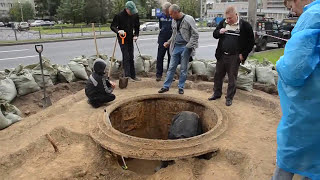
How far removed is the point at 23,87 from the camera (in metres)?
5.36

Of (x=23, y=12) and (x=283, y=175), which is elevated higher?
(x=23, y=12)

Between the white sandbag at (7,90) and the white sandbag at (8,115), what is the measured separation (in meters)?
0.36

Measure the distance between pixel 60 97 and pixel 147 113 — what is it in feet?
6.00

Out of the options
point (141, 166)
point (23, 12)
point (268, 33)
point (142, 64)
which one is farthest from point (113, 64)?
point (23, 12)

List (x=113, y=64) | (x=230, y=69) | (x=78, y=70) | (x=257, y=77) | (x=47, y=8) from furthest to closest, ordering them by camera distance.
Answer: (x=47, y=8)
(x=113, y=64)
(x=78, y=70)
(x=257, y=77)
(x=230, y=69)

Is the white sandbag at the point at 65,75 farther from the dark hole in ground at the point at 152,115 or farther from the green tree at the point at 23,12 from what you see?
the green tree at the point at 23,12

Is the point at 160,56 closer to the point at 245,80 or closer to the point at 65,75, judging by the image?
the point at 245,80

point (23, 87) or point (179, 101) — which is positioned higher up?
point (23, 87)

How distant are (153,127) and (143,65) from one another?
1.78 meters

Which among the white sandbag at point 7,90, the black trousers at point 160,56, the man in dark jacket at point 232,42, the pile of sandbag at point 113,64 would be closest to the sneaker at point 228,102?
the man in dark jacket at point 232,42

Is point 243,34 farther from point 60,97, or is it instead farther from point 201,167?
point 60,97

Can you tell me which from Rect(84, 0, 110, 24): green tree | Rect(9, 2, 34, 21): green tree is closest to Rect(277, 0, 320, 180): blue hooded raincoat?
Rect(84, 0, 110, 24): green tree

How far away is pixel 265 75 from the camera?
601 centimetres

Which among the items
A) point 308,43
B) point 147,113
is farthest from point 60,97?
point 308,43
